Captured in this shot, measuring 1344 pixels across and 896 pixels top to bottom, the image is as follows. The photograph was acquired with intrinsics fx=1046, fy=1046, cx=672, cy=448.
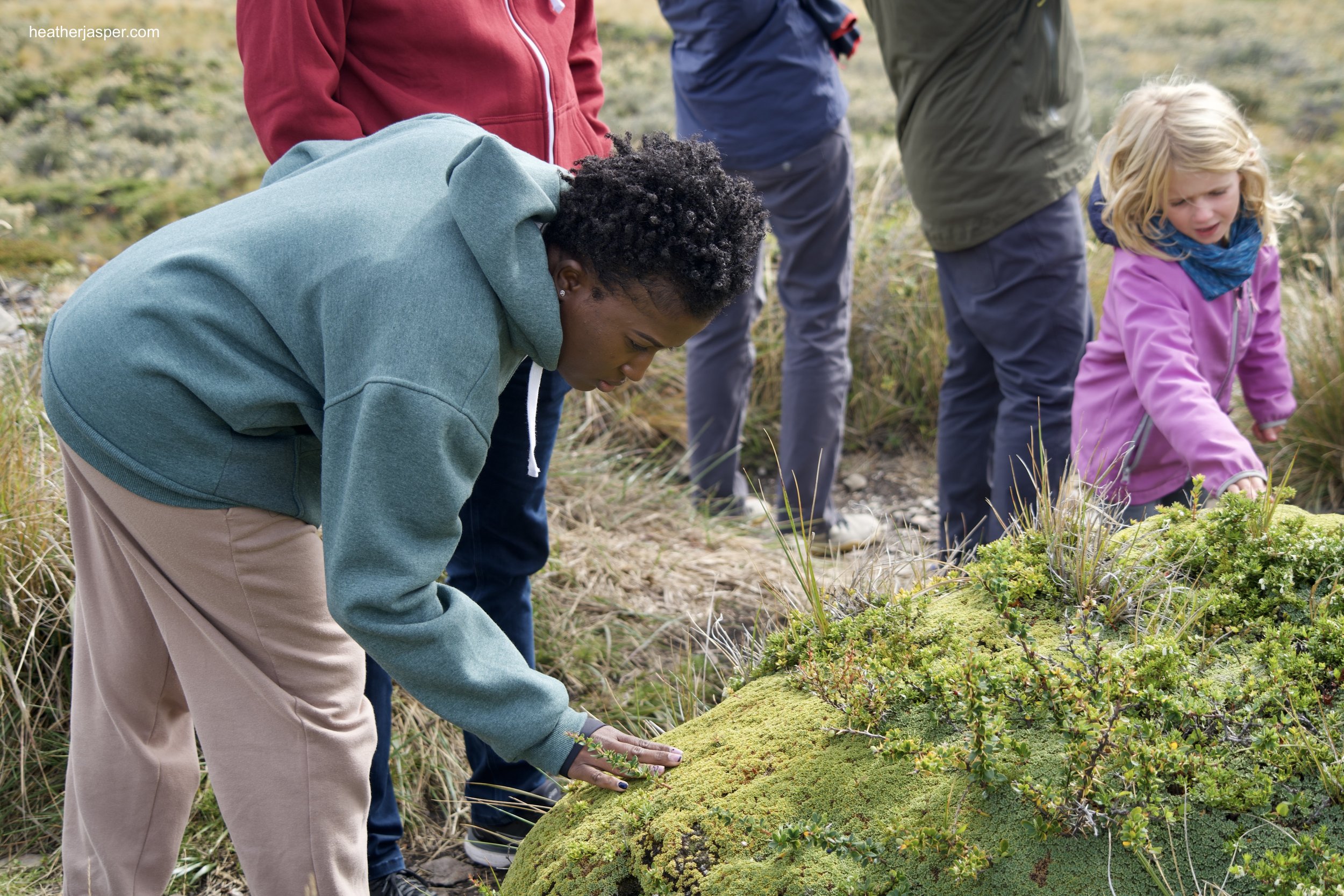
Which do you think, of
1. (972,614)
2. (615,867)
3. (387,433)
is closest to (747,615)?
(972,614)

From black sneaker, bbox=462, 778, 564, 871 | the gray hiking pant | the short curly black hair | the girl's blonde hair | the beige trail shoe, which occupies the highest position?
the short curly black hair

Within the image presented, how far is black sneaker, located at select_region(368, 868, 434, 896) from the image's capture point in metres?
2.40

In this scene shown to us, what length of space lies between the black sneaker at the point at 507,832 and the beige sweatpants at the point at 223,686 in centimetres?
59

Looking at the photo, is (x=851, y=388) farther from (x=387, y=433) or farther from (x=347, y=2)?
(x=387, y=433)

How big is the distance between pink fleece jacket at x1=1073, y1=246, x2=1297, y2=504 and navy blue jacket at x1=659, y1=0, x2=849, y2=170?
1220 mm

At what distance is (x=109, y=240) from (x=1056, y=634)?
7.05m

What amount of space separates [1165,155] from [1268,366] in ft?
2.62

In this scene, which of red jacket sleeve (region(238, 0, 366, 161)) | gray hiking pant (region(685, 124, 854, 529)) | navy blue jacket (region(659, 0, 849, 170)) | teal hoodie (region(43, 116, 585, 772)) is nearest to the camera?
teal hoodie (region(43, 116, 585, 772))

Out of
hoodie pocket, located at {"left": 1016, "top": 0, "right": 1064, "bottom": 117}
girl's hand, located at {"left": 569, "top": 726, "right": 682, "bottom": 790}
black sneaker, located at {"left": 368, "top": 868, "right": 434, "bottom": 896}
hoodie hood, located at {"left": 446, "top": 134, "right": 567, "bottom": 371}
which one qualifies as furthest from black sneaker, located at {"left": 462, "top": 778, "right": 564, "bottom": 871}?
hoodie pocket, located at {"left": 1016, "top": 0, "right": 1064, "bottom": 117}

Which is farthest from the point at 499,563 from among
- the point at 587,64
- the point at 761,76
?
the point at 761,76

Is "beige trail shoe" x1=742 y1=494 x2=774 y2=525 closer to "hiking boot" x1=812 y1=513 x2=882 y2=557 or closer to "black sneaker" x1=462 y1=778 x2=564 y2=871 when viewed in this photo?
"hiking boot" x1=812 y1=513 x2=882 y2=557

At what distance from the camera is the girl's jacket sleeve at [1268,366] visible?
3152 millimetres

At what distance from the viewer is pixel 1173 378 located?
9.25 feet

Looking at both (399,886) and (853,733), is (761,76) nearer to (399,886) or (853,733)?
(853,733)
